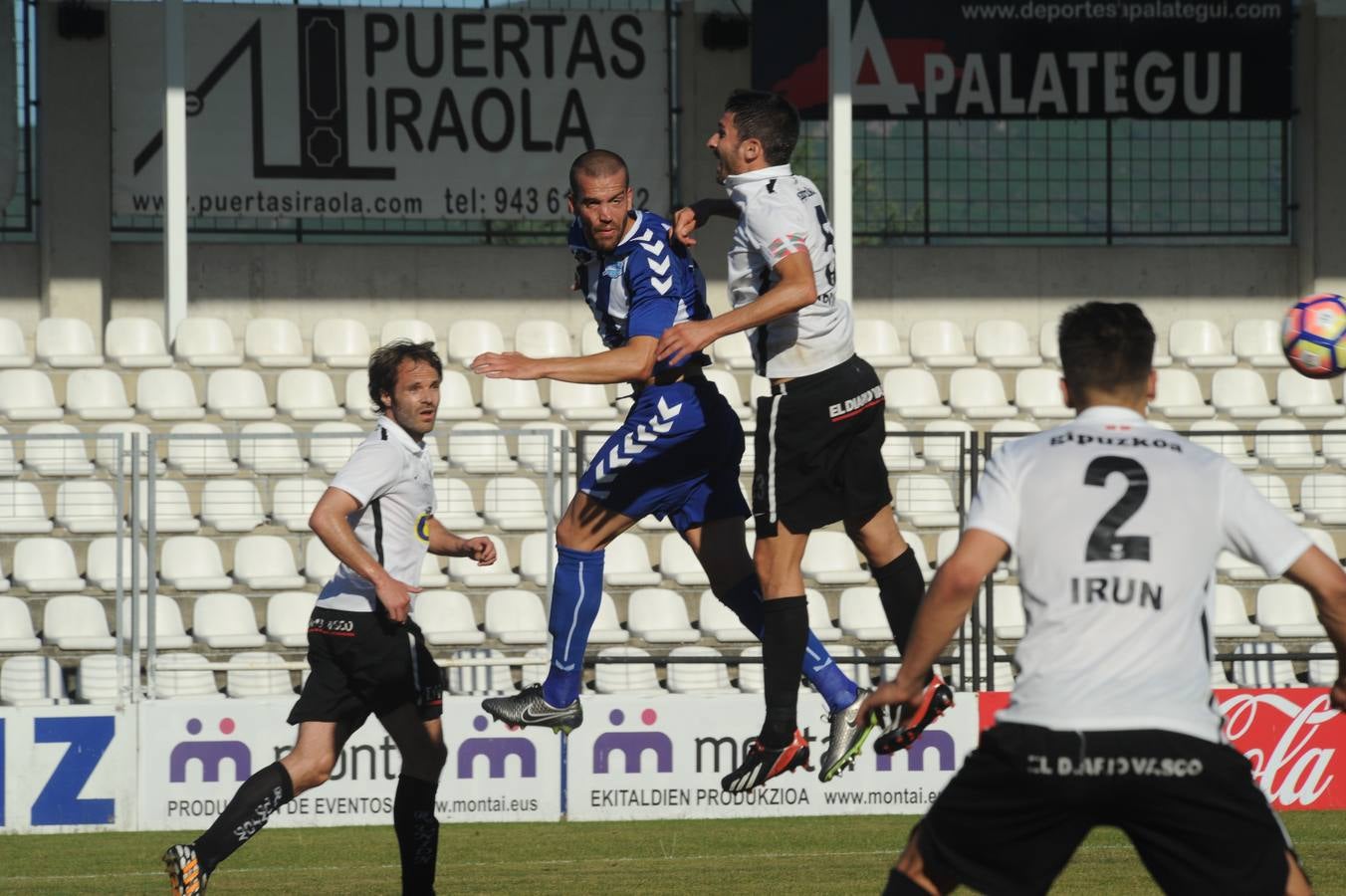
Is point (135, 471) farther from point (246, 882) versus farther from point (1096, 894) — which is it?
point (1096, 894)

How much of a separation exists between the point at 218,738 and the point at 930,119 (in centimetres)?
1009

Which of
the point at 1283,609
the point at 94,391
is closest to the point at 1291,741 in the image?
the point at 1283,609

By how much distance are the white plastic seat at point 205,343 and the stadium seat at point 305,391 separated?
59 cm

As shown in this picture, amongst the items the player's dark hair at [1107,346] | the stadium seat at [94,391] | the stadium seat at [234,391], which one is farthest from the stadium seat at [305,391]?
the player's dark hair at [1107,346]

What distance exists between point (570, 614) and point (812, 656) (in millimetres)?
948

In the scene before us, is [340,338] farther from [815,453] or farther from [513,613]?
[815,453]

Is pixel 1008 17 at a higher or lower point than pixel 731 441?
higher

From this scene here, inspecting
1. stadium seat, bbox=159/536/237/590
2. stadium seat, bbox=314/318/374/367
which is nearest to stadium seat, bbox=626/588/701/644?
stadium seat, bbox=159/536/237/590

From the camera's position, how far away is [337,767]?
12086mm

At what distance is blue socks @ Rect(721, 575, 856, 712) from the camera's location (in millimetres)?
6871

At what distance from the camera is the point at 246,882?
935 cm

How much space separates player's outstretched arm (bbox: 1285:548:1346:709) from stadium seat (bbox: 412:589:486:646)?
29.7ft

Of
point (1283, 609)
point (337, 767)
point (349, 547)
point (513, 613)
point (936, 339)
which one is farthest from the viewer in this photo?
point (936, 339)

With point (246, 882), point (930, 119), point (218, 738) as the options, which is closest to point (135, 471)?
point (218, 738)
